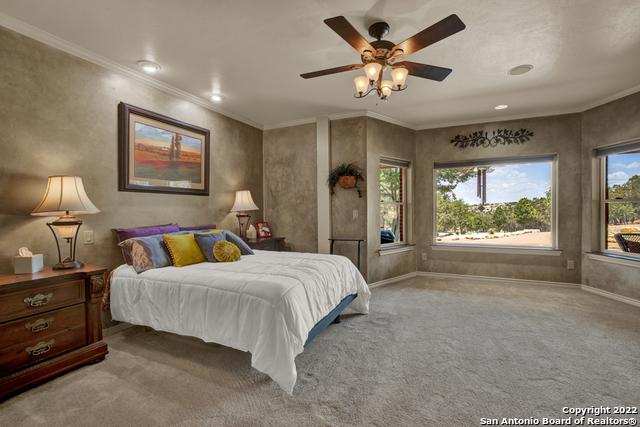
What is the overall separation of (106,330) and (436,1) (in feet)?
12.9

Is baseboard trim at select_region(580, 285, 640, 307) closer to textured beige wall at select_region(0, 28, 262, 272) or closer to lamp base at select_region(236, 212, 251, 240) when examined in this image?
lamp base at select_region(236, 212, 251, 240)

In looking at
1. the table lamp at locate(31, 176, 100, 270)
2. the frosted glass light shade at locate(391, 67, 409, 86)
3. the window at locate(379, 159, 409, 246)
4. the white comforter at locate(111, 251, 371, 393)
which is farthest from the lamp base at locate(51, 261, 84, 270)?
the window at locate(379, 159, 409, 246)

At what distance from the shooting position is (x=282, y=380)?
5.94ft

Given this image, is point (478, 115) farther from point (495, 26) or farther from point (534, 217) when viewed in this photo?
point (495, 26)

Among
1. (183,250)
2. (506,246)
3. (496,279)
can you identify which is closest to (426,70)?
(183,250)

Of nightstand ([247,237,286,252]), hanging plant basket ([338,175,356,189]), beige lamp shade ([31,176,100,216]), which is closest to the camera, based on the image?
beige lamp shade ([31,176,100,216])

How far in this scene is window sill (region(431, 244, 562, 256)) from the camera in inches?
177

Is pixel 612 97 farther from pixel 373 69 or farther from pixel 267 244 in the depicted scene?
pixel 267 244

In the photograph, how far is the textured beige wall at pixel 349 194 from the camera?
4387 mm

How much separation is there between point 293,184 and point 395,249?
6.48 feet

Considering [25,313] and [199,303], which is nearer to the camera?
[25,313]

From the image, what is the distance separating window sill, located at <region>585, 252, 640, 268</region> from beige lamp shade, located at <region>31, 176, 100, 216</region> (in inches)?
230

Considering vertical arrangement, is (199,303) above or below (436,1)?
below

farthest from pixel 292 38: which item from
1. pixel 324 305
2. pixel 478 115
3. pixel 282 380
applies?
pixel 478 115
